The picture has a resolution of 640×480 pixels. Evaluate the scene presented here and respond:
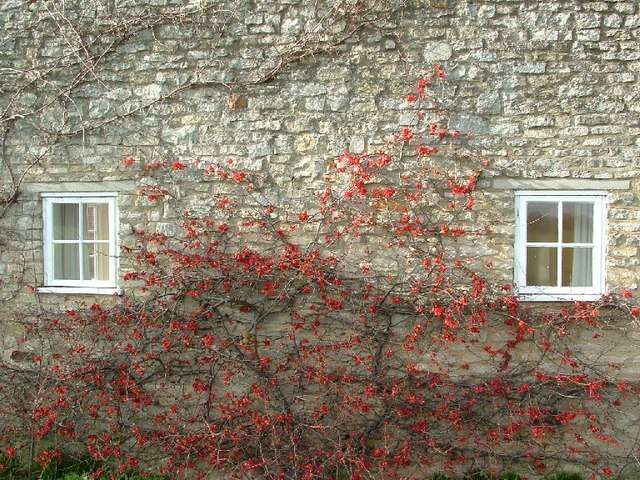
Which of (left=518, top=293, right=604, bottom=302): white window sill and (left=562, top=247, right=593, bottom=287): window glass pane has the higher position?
(left=562, top=247, right=593, bottom=287): window glass pane

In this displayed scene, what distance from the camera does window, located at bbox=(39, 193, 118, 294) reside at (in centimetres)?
570

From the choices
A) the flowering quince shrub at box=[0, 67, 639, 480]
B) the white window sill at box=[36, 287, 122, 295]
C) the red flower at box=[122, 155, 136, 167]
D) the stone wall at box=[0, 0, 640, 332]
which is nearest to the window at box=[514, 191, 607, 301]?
the stone wall at box=[0, 0, 640, 332]

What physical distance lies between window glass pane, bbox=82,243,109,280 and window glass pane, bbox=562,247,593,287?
13.7 feet

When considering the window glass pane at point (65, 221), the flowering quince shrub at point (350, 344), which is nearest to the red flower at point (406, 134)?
the flowering quince shrub at point (350, 344)

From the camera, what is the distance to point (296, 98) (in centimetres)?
536

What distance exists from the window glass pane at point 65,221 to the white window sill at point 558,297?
4.12 metres

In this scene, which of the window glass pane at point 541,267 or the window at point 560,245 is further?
the window glass pane at point 541,267

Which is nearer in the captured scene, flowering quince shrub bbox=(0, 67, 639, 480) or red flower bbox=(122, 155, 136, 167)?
flowering quince shrub bbox=(0, 67, 639, 480)

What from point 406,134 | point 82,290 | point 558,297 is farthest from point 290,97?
point 558,297

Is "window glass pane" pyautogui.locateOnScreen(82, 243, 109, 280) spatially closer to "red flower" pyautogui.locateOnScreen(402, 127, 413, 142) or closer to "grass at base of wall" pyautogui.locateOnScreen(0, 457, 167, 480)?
"grass at base of wall" pyautogui.locateOnScreen(0, 457, 167, 480)

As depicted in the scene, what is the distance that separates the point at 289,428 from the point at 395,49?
11.1ft

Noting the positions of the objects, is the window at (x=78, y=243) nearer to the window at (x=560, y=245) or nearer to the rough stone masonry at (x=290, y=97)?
the rough stone masonry at (x=290, y=97)

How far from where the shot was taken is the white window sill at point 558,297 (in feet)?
17.1

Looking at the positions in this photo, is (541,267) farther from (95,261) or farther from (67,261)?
(67,261)
